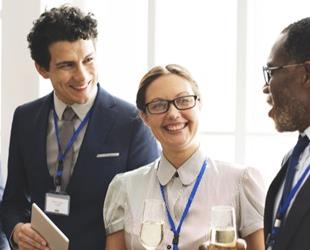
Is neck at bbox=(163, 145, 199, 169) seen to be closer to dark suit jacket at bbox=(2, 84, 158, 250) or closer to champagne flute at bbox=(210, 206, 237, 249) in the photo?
dark suit jacket at bbox=(2, 84, 158, 250)

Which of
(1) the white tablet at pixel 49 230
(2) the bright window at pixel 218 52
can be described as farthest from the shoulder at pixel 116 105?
(2) the bright window at pixel 218 52

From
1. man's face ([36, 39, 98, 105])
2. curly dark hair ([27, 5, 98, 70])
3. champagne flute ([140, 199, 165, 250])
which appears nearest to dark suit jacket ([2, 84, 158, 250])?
man's face ([36, 39, 98, 105])

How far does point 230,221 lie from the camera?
58.6 inches

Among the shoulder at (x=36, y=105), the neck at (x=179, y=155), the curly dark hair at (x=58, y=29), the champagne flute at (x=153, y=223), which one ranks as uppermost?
the curly dark hair at (x=58, y=29)

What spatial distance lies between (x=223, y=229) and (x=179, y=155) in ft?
2.00

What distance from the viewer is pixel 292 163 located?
5.33 feet

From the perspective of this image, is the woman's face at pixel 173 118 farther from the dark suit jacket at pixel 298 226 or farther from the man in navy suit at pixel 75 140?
the dark suit jacket at pixel 298 226

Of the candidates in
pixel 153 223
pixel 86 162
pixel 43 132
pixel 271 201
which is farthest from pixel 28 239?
pixel 271 201

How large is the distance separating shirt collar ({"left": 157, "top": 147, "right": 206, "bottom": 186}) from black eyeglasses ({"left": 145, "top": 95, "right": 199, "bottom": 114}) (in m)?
0.20

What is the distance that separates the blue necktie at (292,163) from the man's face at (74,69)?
104cm

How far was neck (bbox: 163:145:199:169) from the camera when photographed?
2046 mm

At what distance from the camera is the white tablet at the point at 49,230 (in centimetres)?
192

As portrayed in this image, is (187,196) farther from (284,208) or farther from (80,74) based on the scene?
(80,74)

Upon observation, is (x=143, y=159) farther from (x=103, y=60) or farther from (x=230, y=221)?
(x=103, y=60)
